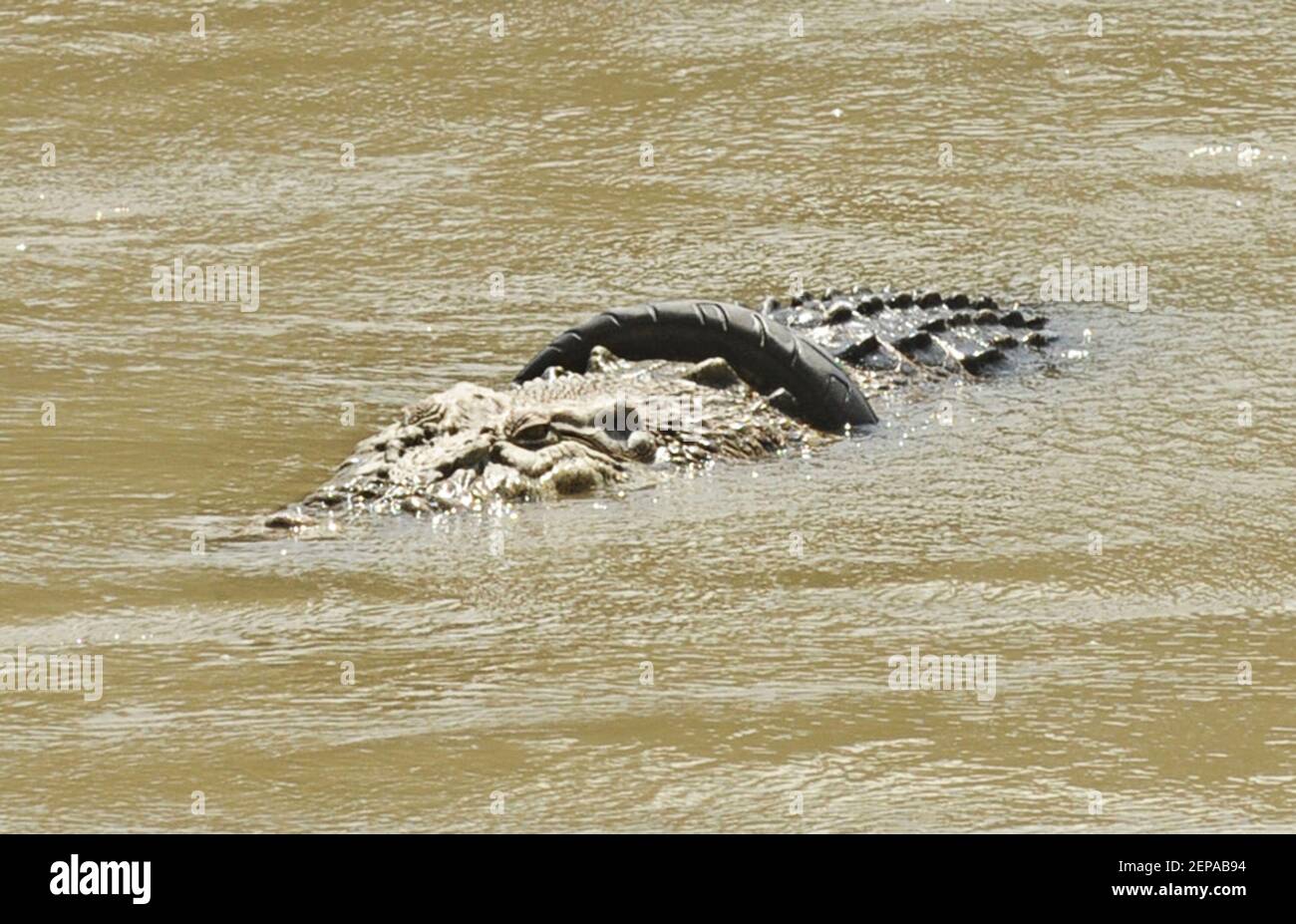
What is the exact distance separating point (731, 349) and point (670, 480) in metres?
0.81

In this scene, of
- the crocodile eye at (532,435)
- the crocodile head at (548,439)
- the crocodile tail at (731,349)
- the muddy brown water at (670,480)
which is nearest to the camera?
the muddy brown water at (670,480)

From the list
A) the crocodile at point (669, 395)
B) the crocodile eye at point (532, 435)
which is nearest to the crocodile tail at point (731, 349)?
the crocodile at point (669, 395)

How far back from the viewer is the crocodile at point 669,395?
669cm

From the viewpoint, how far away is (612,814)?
4383mm

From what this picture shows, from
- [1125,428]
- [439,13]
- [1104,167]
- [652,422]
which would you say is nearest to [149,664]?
[652,422]

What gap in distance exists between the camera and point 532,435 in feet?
22.6

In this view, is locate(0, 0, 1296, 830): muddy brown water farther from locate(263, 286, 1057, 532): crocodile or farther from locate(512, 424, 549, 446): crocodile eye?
locate(512, 424, 549, 446): crocodile eye

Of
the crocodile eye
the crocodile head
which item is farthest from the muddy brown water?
the crocodile eye

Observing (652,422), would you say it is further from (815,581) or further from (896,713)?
(896,713)

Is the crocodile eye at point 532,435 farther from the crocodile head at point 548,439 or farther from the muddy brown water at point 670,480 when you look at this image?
the muddy brown water at point 670,480

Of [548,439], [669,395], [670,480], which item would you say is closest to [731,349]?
[669,395]

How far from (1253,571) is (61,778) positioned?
3224mm

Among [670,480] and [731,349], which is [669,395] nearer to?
[731,349]

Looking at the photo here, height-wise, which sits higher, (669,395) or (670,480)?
(669,395)
